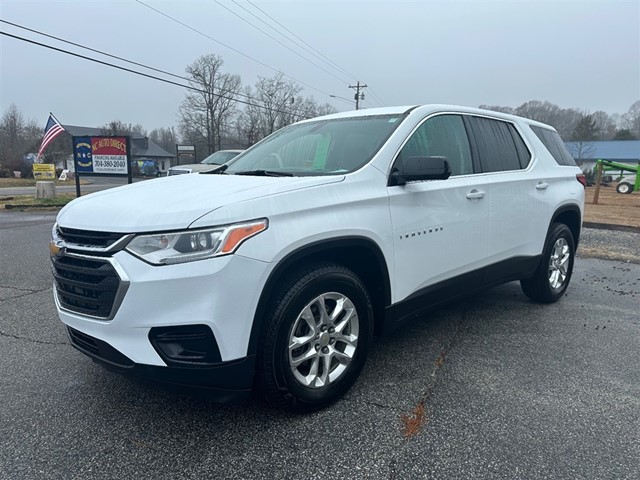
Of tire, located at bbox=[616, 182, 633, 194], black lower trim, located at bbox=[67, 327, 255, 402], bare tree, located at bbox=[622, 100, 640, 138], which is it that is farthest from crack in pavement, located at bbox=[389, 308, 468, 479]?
bare tree, located at bbox=[622, 100, 640, 138]

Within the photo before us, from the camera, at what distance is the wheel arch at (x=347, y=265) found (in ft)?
7.68

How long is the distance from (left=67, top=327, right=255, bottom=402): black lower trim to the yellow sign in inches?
1683

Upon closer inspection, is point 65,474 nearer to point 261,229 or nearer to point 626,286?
point 261,229

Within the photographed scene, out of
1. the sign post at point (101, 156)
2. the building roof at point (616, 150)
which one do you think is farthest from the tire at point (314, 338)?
the building roof at point (616, 150)

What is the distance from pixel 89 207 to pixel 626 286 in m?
6.26

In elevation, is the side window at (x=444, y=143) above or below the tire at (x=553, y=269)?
above

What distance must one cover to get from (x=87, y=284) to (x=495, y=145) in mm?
3514

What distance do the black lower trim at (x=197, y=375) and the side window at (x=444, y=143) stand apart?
5.98ft

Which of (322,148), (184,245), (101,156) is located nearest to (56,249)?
(184,245)

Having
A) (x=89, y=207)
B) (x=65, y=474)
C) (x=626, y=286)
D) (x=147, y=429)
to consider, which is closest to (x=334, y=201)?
(x=89, y=207)

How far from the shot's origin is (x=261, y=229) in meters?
2.32

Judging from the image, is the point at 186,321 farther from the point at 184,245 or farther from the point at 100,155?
the point at 100,155

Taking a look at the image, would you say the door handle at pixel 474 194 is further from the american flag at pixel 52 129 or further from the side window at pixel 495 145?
A: the american flag at pixel 52 129

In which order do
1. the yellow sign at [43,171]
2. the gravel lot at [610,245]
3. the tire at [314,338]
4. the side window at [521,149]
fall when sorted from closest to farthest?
the tire at [314,338] → the side window at [521,149] → the gravel lot at [610,245] → the yellow sign at [43,171]
